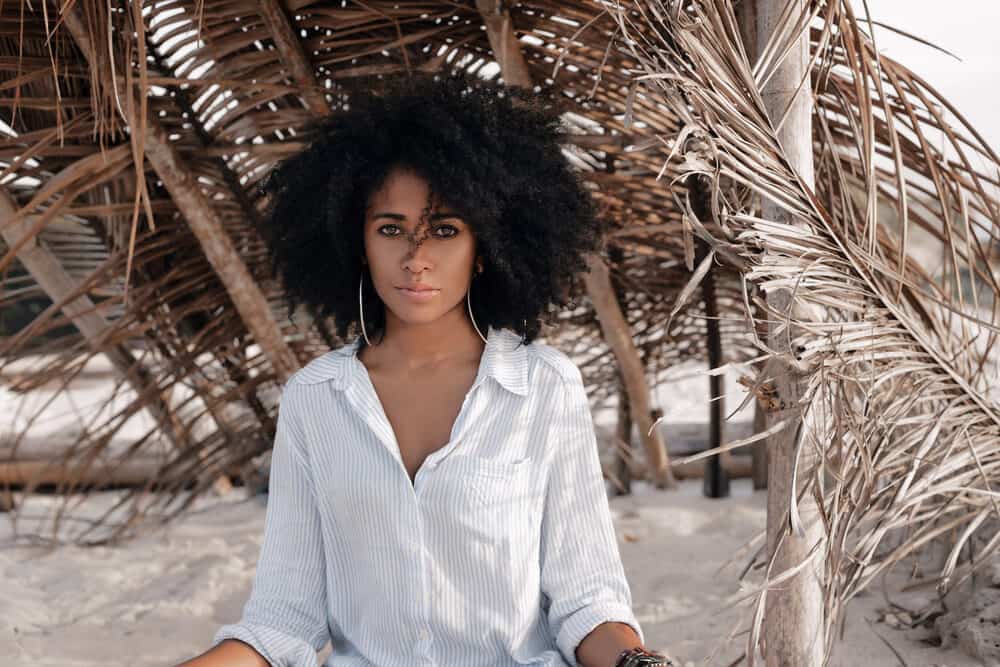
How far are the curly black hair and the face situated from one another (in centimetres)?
3

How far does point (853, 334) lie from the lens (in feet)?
6.14

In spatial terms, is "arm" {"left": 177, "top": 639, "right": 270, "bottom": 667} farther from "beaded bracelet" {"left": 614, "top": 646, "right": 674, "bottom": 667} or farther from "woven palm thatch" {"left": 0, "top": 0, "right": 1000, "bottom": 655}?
"woven palm thatch" {"left": 0, "top": 0, "right": 1000, "bottom": 655}

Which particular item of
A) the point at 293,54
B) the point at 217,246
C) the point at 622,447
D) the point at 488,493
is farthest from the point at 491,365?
the point at 622,447

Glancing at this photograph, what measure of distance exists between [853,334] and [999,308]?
0.78 metres

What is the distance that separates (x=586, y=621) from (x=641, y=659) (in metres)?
0.18

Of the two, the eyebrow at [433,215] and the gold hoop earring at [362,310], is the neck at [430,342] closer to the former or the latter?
the gold hoop earring at [362,310]

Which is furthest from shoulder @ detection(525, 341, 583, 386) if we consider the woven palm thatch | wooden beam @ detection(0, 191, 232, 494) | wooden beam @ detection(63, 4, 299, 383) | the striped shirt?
wooden beam @ detection(0, 191, 232, 494)

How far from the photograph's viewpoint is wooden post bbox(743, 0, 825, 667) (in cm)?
187

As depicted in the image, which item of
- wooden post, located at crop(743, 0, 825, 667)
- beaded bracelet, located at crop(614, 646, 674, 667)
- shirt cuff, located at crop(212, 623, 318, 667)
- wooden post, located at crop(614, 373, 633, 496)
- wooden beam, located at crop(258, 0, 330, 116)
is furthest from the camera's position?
wooden post, located at crop(614, 373, 633, 496)

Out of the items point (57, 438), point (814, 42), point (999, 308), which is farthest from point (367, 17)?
point (57, 438)

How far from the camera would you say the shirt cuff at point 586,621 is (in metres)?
1.67

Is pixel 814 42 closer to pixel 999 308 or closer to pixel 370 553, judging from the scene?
pixel 999 308

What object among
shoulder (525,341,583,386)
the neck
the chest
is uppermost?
the neck

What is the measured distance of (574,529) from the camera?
1745 mm
